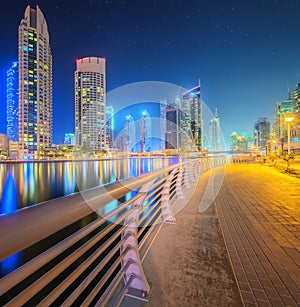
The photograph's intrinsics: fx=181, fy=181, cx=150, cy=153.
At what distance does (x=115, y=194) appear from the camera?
1126 mm

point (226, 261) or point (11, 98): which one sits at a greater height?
point (11, 98)

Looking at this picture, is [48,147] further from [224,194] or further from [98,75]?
[224,194]

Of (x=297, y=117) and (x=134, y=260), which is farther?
(x=297, y=117)

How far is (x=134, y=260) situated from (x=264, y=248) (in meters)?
1.66

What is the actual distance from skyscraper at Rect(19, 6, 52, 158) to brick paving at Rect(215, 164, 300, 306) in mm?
89402

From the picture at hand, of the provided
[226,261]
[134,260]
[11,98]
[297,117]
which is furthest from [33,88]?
[297,117]

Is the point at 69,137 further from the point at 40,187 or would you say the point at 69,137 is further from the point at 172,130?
the point at 40,187

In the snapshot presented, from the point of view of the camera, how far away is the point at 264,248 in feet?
7.02

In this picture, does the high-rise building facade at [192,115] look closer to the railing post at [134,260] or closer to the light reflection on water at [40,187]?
the light reflection on water at [40,187]

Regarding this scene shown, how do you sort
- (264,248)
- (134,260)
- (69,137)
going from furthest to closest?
(69,137), (264,248), (134,260)

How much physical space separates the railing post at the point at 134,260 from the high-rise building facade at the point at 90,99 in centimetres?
7745

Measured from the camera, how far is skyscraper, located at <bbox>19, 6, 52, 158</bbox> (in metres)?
76.6

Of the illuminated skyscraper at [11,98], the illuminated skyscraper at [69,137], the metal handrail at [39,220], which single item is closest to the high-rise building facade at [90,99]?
the illuminated skyscraper at [69,137]

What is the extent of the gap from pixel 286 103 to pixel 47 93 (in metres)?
110
